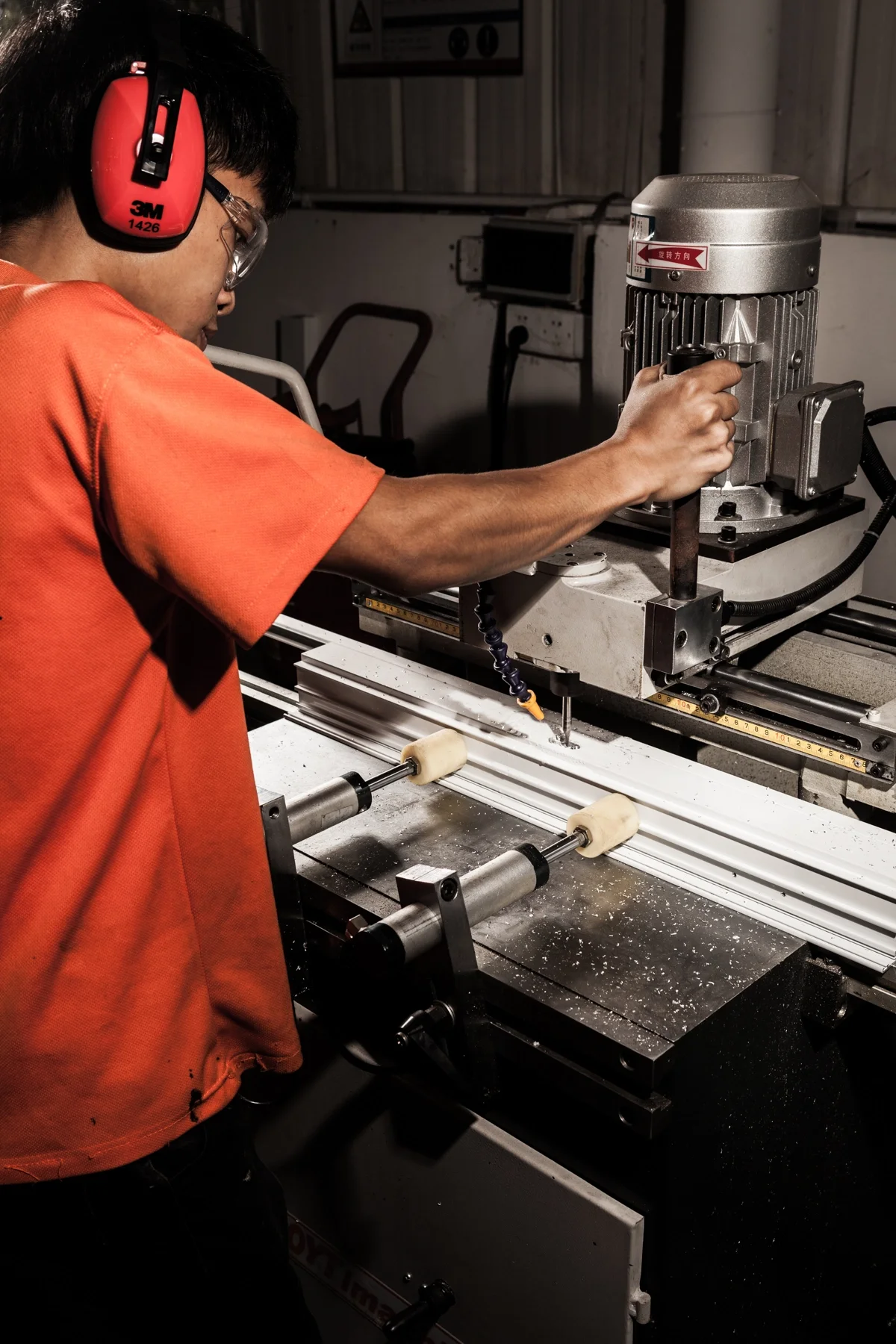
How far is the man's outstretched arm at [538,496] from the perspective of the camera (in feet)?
2.90

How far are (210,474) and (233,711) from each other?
27 centimetres

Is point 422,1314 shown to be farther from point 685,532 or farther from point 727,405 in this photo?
point 727,405

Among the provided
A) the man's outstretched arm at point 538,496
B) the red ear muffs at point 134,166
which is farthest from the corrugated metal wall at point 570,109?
the red ear muffs at point 134,166

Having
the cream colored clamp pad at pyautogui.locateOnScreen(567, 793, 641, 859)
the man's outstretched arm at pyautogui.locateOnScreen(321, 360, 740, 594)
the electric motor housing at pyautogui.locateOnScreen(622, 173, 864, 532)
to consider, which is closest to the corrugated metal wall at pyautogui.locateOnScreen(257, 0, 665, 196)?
the electric motor housing at pyautogui.locateOnScreen(622, 173, 864, 532)

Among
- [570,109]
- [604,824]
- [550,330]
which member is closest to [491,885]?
[604,824]

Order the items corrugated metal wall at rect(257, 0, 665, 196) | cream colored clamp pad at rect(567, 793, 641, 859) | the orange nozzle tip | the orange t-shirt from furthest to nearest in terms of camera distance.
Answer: corrugated metal wall at rect(257, 0, 665, 196)
the orange nozzle tip
cream colored clamp pad at rect(567, 793, 641, 859)
the orange t-shirt

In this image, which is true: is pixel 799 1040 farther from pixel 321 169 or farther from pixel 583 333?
pixel 321 169

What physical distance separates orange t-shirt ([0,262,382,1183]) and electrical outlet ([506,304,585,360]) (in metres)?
2.10

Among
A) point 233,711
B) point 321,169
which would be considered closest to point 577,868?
point 233,711

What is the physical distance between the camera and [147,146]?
2.71 feet

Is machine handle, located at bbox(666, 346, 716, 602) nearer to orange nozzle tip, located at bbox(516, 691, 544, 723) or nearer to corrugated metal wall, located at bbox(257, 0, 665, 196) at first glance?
orange nozzle tip, located at bbox(516, 691, 544, 723)

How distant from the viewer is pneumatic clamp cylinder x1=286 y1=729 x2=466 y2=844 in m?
1.19

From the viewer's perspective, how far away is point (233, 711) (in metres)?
1.01

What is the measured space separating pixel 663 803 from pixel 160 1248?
0.60 metres
